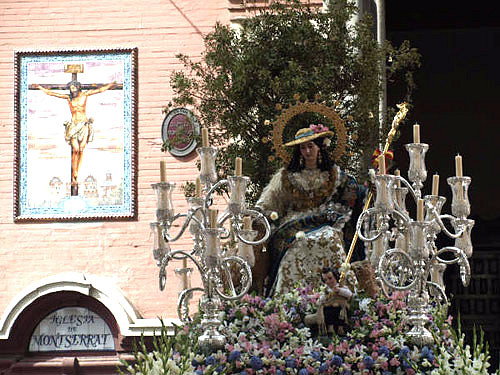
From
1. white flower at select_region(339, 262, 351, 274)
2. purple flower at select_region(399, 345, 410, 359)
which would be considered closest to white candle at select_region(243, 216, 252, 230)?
white flower at select_region(339, 262, 351, 274)

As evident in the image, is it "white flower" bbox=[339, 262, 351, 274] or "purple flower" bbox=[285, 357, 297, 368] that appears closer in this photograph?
"purple flower" bbox=[285, 357, 297, 368]

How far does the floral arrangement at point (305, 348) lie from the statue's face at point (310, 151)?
130 centimetres

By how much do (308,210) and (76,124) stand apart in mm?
6331

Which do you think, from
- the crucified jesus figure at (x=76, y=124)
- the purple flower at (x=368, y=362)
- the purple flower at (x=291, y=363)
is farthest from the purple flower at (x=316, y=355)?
the crucified jesus figure at (x=76, y=124)

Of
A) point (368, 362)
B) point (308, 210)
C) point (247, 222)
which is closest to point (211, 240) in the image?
point (247, 222)

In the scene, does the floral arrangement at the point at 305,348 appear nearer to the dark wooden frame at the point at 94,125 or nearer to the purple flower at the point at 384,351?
the purple flower at the point at 384,351

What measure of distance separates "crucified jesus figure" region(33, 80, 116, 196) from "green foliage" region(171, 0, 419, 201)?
2.58m

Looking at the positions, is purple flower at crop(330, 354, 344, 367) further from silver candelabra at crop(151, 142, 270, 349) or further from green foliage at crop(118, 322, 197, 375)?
green foliage at crop(118, 322, 197, 375)

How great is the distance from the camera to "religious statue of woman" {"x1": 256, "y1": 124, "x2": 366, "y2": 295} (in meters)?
8.05

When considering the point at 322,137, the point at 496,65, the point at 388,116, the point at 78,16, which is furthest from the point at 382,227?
the point at 496,65

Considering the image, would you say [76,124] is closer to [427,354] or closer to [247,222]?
[247,222]

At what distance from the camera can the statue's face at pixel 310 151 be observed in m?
8.21

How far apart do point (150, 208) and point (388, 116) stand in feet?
11.0

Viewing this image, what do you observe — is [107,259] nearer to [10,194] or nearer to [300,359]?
[10,194]
